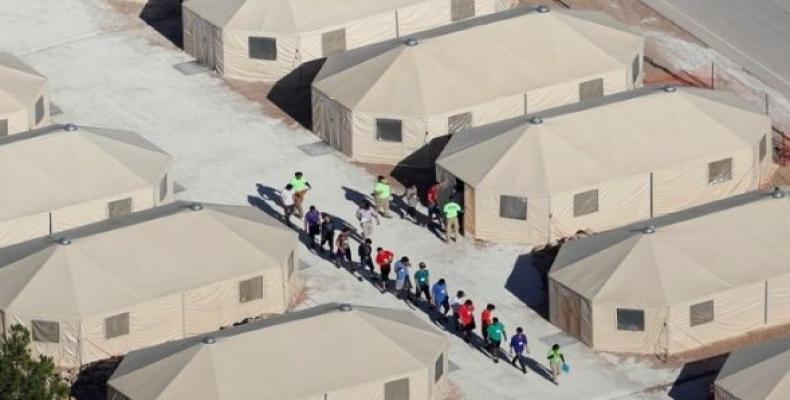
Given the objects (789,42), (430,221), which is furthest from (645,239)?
(789,42)

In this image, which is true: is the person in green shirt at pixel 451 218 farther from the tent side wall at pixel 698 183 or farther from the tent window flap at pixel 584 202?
the tent side wall at pixel 698 183

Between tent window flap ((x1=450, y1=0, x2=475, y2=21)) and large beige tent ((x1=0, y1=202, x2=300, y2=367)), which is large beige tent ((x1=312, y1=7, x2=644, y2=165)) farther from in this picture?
large beige tent ((x1=0, y1=202, x2=300, y2=367))

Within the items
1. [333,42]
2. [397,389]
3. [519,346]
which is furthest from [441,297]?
[333,42]

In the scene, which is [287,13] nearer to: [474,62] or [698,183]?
[474,62]

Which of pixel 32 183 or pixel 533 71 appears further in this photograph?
pixel 533 71

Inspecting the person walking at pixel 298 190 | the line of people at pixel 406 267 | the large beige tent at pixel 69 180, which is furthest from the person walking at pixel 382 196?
the large beige tent at pixel 69 180

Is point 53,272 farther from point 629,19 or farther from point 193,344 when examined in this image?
point 629,19

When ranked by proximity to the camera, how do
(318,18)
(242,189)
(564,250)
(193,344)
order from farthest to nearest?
(318,18) → (242,189) → (564,250) → (193,344)
